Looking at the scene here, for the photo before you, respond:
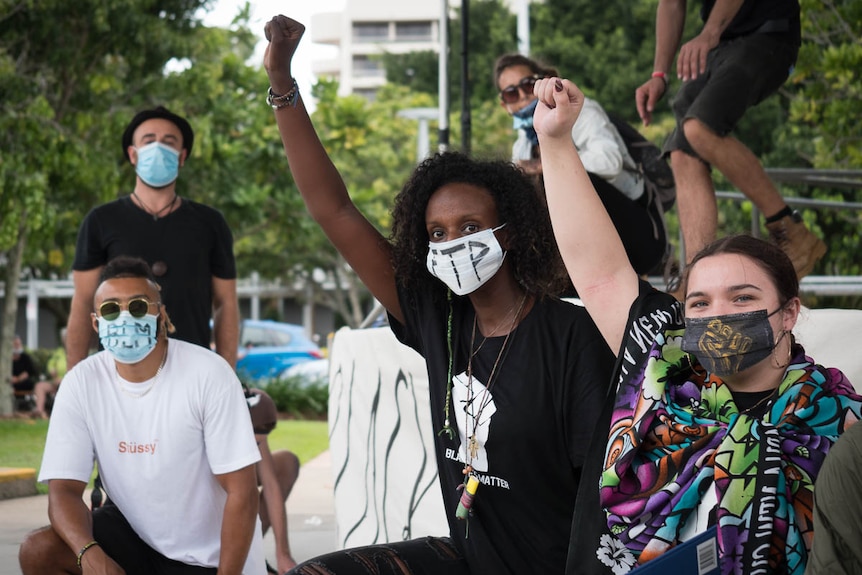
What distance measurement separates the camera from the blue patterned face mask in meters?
4.87

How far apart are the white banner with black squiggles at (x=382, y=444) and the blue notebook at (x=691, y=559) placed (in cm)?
287

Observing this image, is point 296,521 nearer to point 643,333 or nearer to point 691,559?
point 643,333

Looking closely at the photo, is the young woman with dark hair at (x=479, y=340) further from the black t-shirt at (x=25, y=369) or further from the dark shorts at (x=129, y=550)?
the black t-shirt at (x=25, y=369)

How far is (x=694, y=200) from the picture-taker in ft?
14.3

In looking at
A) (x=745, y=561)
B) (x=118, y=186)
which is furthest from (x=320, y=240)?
(x=745, y=561)

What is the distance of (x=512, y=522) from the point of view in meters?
2.83

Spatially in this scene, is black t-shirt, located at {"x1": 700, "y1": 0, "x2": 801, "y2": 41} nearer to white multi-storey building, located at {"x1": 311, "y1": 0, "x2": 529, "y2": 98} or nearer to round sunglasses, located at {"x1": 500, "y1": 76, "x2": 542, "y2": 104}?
round sunglasses, located at {"x1": 500, "y1": 76, "x2": 542, "y2": 104}

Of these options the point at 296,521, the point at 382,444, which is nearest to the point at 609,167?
the point at 382,444

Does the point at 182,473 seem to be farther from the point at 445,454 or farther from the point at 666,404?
the point at 666,404

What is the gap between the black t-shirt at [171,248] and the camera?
16.2ft

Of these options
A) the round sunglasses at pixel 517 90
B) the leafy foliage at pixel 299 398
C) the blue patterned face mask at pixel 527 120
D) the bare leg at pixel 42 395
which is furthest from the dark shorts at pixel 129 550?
the leafy foliage at pixel 299 398

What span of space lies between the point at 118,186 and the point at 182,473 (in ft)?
35.2

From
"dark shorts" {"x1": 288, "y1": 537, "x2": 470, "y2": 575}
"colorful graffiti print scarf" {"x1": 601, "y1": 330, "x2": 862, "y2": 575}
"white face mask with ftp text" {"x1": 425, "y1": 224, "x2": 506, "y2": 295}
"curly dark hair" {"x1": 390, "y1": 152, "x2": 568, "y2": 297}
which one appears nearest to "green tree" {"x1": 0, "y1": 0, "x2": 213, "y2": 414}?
"curly dark hair" {"x1": 390, "y1": 152, "x2": 568, "y2": 297}

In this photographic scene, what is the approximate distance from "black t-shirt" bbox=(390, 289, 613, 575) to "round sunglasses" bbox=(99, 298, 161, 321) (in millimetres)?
1548
